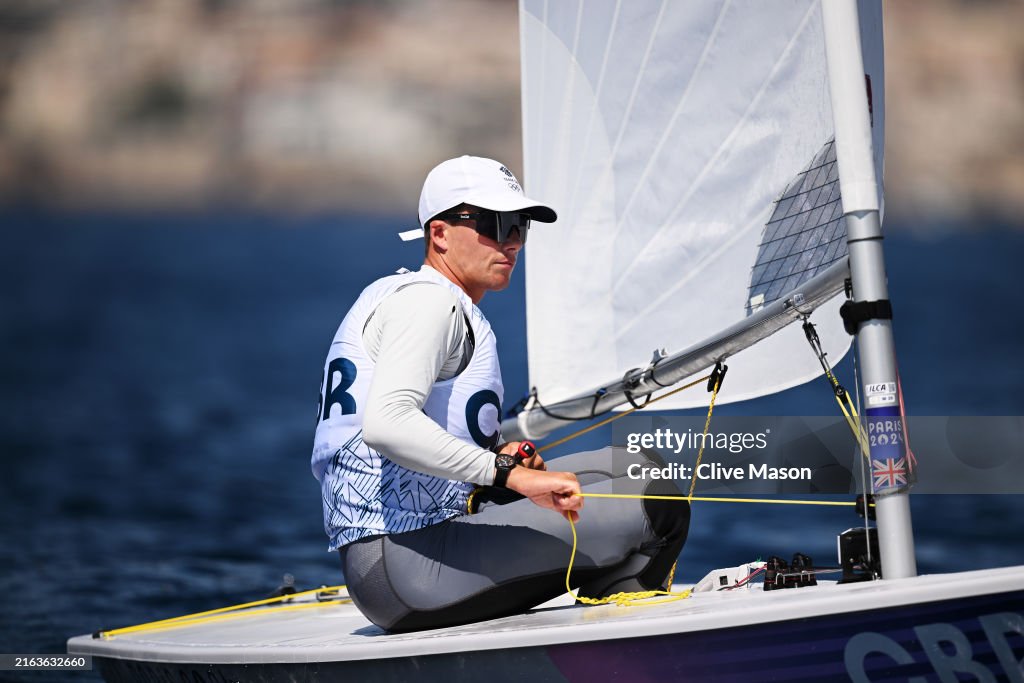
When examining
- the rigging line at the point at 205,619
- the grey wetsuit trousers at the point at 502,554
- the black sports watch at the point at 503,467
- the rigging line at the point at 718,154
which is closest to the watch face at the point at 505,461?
the black sports watch at the point at 503,467

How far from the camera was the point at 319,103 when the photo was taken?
250 ft

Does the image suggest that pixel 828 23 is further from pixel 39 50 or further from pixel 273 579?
pixel 39 50

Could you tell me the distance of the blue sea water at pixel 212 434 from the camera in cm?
683

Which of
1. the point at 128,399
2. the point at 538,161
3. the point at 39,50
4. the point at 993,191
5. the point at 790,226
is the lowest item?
the point at 790,226

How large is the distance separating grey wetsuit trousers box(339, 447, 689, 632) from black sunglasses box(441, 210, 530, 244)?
0.54 m

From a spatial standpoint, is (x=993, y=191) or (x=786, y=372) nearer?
(x=786, y=372)

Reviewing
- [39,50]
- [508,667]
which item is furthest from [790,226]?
[39,50]

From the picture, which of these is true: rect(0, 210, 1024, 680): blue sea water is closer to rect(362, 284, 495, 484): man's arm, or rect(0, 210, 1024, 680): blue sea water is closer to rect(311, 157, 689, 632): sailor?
rect(311, 157, 689, 632): sailor

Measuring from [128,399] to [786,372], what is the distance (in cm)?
1822

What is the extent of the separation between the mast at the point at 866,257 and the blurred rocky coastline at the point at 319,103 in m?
70.4

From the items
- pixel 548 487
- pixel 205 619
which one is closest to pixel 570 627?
pixel 548 487

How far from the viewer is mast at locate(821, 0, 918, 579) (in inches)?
104

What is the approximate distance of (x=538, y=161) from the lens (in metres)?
4.30

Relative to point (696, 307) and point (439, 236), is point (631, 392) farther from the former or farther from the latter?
point (439, 236)
